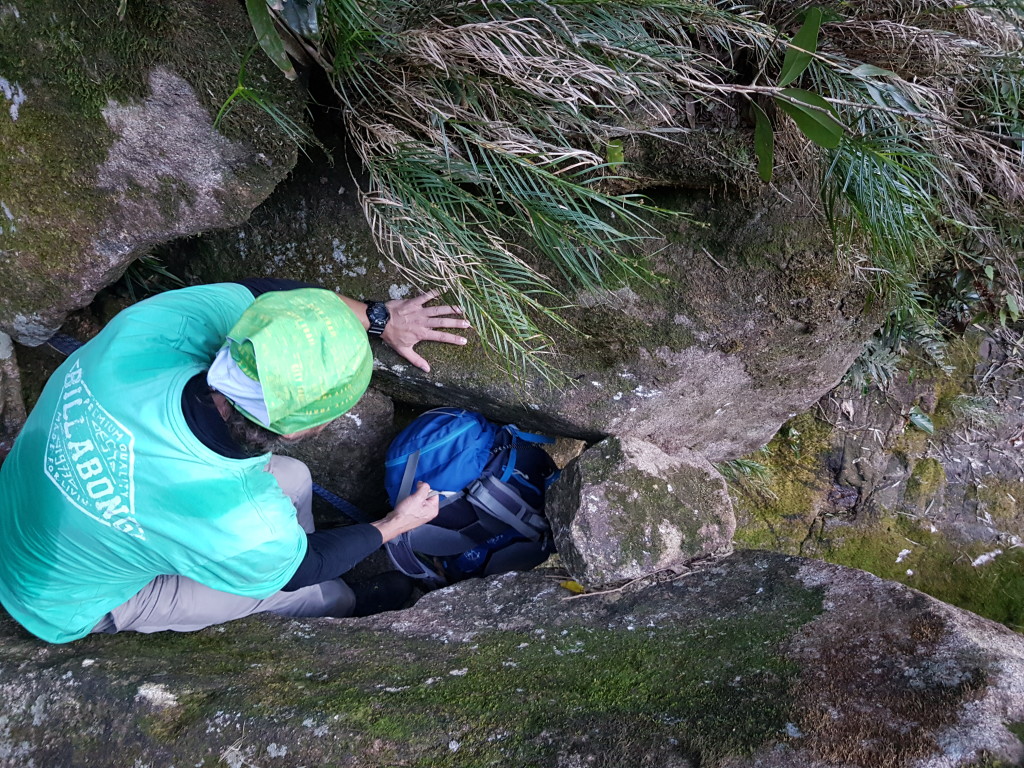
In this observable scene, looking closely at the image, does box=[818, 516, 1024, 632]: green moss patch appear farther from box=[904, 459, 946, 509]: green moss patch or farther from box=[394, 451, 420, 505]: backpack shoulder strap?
box=[394, 451, 420, 505]: backpack shoulder strap

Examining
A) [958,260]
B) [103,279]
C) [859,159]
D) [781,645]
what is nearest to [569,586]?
[781,645]

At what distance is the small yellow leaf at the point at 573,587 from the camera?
90.2 inches

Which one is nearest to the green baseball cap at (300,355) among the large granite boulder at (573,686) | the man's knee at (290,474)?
the large granite boulder at (573,686)

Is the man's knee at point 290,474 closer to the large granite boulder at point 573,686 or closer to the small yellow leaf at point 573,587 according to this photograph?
the large granite boulder at point 573,686

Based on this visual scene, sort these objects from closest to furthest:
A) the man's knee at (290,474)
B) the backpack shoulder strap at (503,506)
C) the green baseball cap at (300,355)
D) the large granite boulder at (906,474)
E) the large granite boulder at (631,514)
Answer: the green baseball cap at (300,355) < the large granite boulder at (631,514) < the man's knee at (290,474) < the backpack shoulder strap at (503,506) < the large granite boulder at (906,474)

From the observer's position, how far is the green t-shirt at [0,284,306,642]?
5.16 ft

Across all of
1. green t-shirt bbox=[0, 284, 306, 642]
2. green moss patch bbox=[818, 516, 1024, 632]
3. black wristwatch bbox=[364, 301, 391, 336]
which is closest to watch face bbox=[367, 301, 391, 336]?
black wristwatch bbox=[364, 301, 391, 336]

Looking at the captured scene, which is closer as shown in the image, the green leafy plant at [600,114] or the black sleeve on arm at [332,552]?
the green leafy plant at [600,114]

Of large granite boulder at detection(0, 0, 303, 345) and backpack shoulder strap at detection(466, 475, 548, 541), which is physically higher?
large granite boulder at detection(0, 0, 303, 345)

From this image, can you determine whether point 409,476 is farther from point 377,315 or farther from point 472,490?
point 377,315

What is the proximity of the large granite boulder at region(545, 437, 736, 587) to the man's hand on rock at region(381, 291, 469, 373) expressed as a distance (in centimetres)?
72

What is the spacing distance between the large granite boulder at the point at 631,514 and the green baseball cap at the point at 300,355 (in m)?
1.03

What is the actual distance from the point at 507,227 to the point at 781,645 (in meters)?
1.59

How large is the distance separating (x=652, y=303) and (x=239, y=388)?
5.01ft
